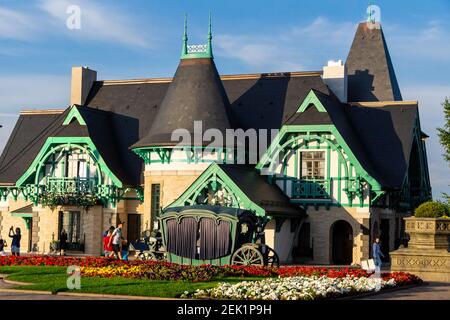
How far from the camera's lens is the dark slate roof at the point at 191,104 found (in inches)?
1729

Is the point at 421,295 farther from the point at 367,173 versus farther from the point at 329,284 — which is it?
the point at 367,173

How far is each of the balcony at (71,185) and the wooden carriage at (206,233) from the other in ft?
37.3

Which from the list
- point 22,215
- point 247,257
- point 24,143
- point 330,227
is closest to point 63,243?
point 22,215

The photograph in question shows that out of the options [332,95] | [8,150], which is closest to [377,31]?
[332,95]

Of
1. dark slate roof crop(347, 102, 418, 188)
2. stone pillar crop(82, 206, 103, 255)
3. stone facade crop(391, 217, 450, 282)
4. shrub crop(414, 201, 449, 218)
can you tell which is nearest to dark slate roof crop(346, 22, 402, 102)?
dark slate roof crop(347, 102, 418, 188)

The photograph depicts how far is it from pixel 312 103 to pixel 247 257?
11572mm

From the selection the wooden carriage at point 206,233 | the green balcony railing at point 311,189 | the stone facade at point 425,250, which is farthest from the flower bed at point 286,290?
the green balcony railing at point 311,189

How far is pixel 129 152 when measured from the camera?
48438mm

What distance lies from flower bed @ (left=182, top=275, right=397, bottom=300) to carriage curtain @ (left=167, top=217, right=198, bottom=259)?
11964mm

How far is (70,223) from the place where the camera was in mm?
47094

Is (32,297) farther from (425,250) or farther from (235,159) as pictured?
(235,159)

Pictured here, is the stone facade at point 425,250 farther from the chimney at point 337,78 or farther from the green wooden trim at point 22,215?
the green wooden trim at point 22,215

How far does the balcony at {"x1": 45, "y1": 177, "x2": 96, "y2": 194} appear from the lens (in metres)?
46.4
